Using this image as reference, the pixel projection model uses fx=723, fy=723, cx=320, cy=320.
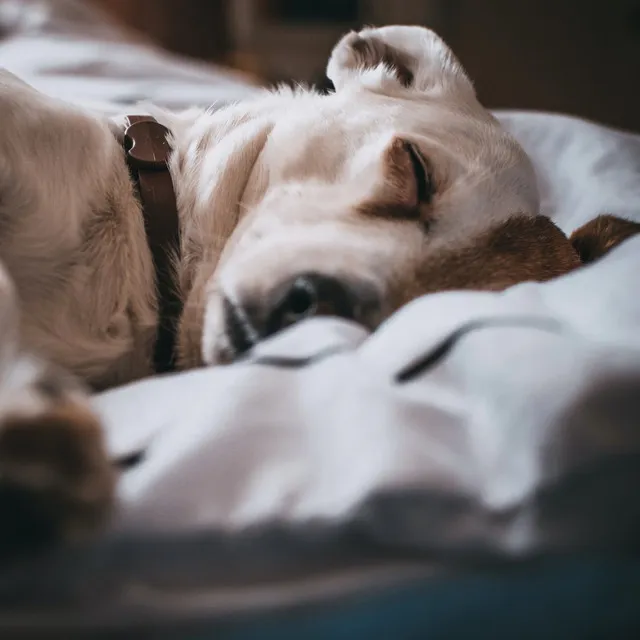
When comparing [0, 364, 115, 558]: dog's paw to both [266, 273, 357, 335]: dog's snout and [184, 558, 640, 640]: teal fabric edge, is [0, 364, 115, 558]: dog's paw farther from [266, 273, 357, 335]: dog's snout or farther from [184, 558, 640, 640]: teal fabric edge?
[266, 273, 357, 335]: dog's snout

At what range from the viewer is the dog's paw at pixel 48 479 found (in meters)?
0.48

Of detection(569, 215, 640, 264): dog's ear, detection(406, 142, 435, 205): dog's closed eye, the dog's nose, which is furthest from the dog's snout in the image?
detection(569, 215, 640, 264): dog's ear

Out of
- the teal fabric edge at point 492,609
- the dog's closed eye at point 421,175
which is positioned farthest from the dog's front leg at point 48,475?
the dog's closed eye at point 421,175

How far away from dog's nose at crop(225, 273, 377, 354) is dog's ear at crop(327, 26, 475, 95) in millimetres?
625

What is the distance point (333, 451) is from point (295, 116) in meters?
0.78

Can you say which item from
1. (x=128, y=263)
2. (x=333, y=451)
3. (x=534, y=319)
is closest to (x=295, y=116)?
(x=128, y=263)

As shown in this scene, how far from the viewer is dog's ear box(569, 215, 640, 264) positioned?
1.02 m

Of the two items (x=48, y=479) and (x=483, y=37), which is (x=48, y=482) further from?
(x=483, y=37)

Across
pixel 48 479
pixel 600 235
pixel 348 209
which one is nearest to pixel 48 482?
pixel 48 479

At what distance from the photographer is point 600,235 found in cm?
106

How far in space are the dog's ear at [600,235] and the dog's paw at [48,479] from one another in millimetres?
752

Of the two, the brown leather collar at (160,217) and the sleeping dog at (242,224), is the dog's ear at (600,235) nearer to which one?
the sleeping dog at (242,224)

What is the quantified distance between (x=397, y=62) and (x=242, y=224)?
585 millimetres

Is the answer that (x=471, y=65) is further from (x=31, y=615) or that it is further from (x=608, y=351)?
(x=31, y=615)
